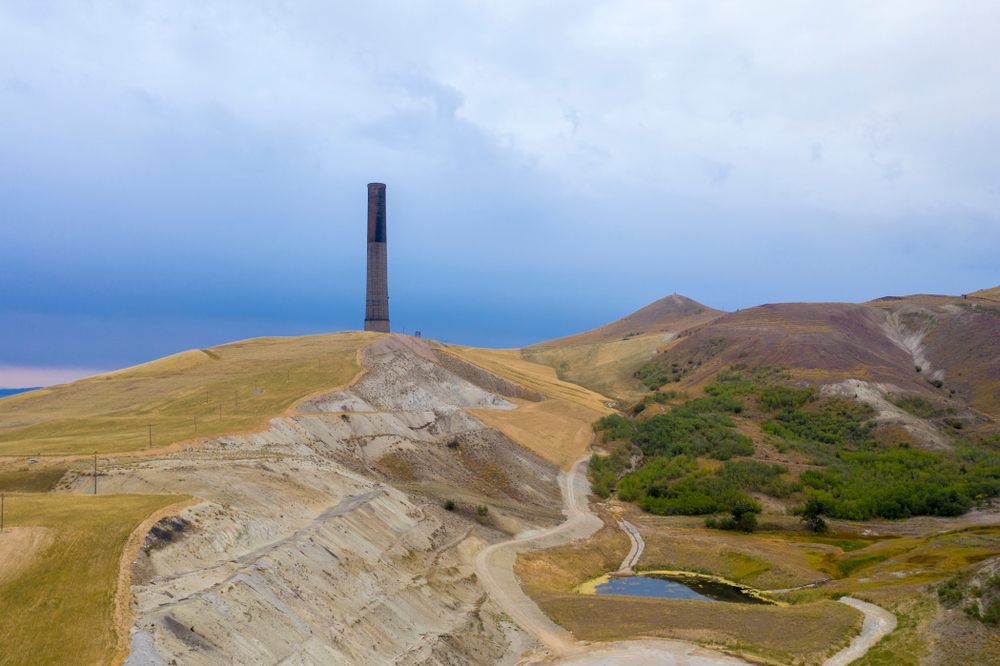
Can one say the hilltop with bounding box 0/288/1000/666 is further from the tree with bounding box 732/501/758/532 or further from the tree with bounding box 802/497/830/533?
the tree with bounding box 802/497/830/533

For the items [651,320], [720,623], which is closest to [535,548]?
[720,623]

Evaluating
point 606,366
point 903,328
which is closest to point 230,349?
point 606,366

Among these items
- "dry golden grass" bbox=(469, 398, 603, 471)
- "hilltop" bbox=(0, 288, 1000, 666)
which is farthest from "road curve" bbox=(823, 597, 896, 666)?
"dry golden grass" bbox=(469, 398, 603, 471)

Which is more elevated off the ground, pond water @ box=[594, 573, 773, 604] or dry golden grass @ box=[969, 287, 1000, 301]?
dry golden grass @ box=[969, 287, 1000, 301]

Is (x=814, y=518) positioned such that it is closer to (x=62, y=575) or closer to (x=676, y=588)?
(x=676, y=588)

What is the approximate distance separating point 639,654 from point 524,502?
23.8 metres

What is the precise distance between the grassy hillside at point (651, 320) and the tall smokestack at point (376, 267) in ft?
231

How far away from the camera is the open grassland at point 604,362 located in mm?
100812

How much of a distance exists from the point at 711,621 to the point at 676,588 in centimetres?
871

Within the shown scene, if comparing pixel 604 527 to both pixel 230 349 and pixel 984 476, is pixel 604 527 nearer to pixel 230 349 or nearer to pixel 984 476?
pixel 984 476

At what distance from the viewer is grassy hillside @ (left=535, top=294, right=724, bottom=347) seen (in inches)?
5709

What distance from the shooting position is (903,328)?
9825 cm

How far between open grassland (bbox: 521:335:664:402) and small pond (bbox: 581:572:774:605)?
53.0m

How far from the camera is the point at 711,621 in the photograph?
28.5 metres
